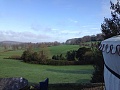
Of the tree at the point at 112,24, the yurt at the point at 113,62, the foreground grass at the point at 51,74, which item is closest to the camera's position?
the yurt at the point at 113,62

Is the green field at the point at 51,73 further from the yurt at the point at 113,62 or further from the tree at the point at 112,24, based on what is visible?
the yurt at the point at 113,62

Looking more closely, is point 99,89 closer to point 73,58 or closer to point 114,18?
point 114,18

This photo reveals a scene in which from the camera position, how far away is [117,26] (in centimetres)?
1104

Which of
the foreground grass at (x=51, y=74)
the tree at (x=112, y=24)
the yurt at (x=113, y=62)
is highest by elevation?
the tree at (x=112, y=24)

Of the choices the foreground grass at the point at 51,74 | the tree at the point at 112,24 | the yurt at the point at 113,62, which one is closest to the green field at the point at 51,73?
the foreground grass at the point at 51,74

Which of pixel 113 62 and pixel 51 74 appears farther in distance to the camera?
pixel 51 74

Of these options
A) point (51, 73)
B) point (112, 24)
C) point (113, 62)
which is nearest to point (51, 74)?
point (51, 73)

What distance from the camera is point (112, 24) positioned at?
1118 centimetres

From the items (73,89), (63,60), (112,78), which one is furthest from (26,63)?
(112,78)

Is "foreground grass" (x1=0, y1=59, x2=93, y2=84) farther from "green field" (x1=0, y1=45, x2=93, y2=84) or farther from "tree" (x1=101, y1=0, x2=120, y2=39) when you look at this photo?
"tree" (x1=101, y1=0, x2=120, y2=39)

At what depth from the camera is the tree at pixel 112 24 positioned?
10961mm

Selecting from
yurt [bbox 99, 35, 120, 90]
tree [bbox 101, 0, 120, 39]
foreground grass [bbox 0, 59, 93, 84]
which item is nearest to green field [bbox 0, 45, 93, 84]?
foreground grass [bbox 0, 59, 93, 84]

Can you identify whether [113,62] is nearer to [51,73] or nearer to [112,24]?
[112,24]

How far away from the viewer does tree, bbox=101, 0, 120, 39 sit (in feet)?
36.0
